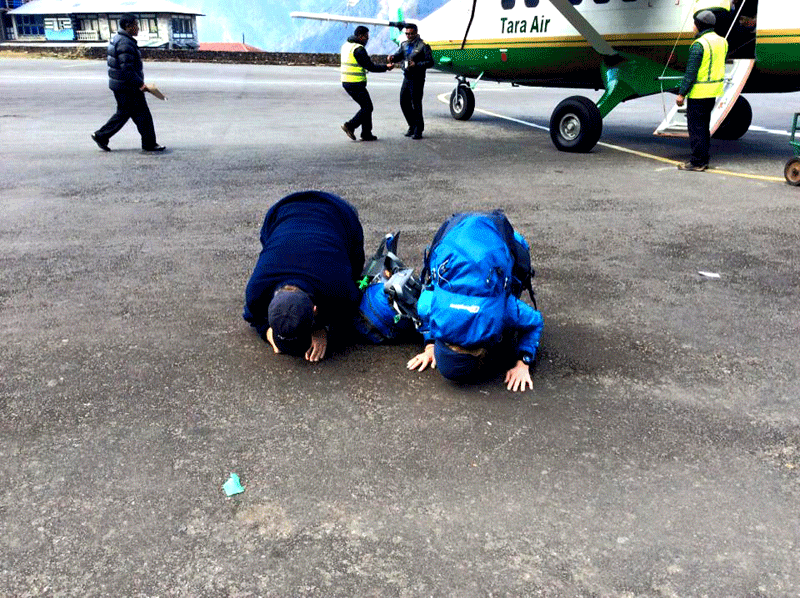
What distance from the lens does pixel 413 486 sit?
9.50 ft

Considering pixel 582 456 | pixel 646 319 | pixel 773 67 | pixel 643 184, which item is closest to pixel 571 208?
pixel 643 184

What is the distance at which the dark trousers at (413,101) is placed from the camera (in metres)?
11.6

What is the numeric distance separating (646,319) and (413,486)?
93.4 inches

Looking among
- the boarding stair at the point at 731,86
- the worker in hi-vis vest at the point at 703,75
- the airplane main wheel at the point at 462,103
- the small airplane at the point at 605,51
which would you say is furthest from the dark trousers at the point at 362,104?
the boarding stair at the point at 731,86

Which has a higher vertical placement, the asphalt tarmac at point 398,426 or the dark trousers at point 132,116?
the dark trousers at point 132,116

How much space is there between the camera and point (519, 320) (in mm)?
3586

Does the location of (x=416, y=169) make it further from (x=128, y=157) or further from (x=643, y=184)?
(x=128, y=157)

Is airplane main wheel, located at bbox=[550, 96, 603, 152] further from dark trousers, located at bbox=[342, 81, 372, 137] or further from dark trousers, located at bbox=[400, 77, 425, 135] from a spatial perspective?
dark trousers, located at bbox=[342, 81, 372, 137]

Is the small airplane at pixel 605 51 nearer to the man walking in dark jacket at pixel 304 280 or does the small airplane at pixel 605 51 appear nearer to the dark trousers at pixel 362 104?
the dark trousers at pixel 362 104

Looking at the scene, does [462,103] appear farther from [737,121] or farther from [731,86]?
[731,86]

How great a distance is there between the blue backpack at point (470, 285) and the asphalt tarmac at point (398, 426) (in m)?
0.45

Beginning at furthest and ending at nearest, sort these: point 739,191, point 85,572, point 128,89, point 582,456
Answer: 1. point 128,89
2. point 739,191
3. point 582,456
4. point 85,572

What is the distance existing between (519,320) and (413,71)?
9027mm

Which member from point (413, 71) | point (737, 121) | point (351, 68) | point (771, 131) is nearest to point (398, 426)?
point (351, 68)
